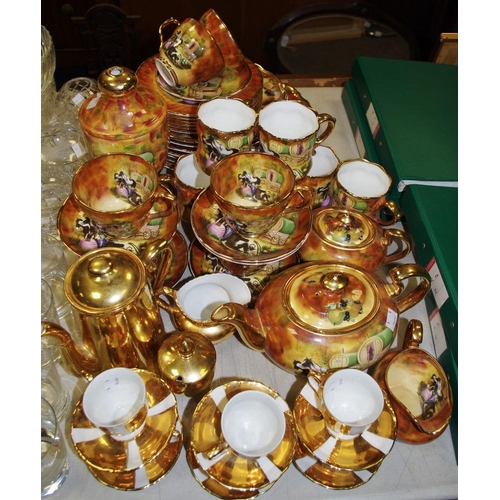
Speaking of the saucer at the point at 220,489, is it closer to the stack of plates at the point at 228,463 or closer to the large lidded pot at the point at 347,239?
the stack of plates at the point at 228,463

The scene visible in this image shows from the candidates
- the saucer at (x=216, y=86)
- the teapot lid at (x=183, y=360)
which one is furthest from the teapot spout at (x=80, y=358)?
the saucer at (x=216, y=86)

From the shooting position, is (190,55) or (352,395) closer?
(352,395)

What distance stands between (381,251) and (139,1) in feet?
6.07

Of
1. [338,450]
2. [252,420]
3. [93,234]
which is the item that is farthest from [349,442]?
[93,234]

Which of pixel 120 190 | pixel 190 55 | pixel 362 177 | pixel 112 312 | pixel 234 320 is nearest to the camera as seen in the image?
pixel 112 312

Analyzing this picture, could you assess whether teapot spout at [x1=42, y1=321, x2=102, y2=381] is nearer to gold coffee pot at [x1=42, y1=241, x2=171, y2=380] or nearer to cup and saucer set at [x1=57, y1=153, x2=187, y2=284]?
gold coffee pot at [x1=42, y1=241, x2=171, y2=380]

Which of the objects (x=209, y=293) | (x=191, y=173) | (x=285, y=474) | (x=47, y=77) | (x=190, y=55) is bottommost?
(x=285, y=474)

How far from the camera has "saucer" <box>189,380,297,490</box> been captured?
688 mm

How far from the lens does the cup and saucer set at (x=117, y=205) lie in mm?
812

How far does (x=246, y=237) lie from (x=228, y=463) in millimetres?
350

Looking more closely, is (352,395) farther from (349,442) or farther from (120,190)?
(120,190)

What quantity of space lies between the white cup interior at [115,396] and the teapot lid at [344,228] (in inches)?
16.4

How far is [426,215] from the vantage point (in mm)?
982

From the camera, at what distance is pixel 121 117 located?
87cm
